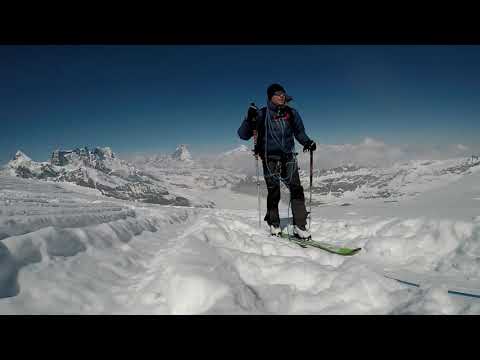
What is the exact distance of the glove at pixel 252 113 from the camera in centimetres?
680

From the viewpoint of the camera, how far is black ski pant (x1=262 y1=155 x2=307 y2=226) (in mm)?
6488

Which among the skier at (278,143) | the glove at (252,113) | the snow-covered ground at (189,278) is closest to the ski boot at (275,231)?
the skier at (278,143)

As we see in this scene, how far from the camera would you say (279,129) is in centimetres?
675

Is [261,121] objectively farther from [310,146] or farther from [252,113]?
[310,146]

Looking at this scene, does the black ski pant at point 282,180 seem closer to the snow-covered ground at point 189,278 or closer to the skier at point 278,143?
the skier at point 278,143

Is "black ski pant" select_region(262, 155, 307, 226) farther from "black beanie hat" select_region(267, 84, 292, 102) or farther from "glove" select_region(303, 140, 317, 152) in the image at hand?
"black beanie hat" select_region(267, 84, 292, 102)

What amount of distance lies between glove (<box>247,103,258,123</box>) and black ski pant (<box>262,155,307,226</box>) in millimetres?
1073

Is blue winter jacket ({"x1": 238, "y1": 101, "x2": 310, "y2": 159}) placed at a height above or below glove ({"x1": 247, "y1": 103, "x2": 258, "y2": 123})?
below

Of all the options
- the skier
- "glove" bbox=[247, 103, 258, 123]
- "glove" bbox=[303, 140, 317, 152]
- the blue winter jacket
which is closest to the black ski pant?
the skier
